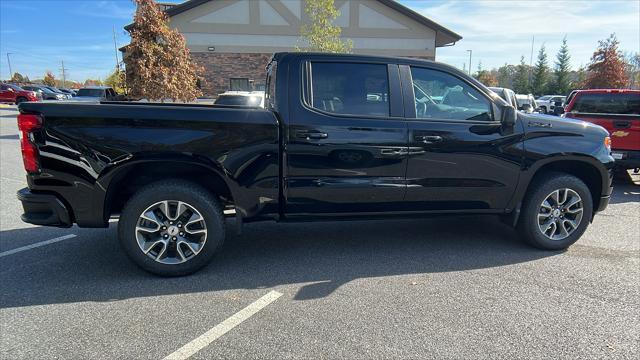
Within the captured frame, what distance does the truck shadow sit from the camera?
347 centimetres

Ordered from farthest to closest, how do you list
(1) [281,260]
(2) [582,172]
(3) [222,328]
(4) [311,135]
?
(2) [582,172] → (1) [281,260] → (4) [311,135] → (3) [222,328]

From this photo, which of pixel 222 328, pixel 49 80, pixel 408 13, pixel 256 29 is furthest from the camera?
pixel 49 80

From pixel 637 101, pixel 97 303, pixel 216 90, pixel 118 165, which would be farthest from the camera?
pixel 216 90

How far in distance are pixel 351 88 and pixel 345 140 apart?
55cm

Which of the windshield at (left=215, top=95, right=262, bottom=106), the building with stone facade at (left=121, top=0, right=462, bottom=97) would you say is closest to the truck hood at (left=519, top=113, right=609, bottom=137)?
the windshield at (left=215, top=95, right=262, bottom=106)

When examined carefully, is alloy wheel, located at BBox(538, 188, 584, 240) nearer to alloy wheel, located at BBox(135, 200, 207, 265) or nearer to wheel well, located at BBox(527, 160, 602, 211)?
wheel well, located at BBox(527, 160, 602, 211)

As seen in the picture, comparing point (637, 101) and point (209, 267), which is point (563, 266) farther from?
point (637, 101)

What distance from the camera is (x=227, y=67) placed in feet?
83.6

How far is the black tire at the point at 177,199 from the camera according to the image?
3.52 m

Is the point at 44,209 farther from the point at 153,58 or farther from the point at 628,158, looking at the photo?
the point at 153,58

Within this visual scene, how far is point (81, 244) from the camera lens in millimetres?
4477

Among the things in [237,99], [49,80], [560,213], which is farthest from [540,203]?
[49,80]

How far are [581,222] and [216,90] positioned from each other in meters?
24.3

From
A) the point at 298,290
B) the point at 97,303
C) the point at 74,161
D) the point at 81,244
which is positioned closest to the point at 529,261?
the point at 298,290
